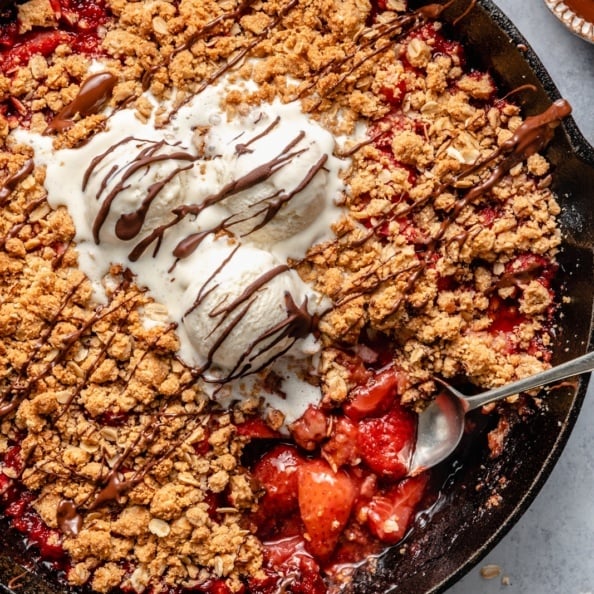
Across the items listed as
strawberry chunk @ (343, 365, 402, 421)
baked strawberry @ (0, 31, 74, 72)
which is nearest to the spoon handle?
strawberry chunk @ (343, 365, 402, 421)

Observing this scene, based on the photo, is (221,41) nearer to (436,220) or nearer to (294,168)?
(294,168)

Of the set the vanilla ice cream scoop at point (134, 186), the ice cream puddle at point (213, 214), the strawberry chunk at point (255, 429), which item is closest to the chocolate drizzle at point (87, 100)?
the ice cream puddle at point (213, 214)

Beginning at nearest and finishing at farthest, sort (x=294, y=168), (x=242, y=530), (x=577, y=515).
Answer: (x=294, y=168), (x=242, y=530), (x=577, y=515)

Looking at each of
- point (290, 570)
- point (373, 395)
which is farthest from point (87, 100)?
point (290, 570)

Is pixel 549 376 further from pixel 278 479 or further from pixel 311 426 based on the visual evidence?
pixel 278 479

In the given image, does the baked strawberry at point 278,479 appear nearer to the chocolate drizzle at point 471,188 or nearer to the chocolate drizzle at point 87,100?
the chocolate drizzle at point 471,188

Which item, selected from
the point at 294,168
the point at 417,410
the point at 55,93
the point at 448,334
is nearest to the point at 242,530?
the point at 417,410
